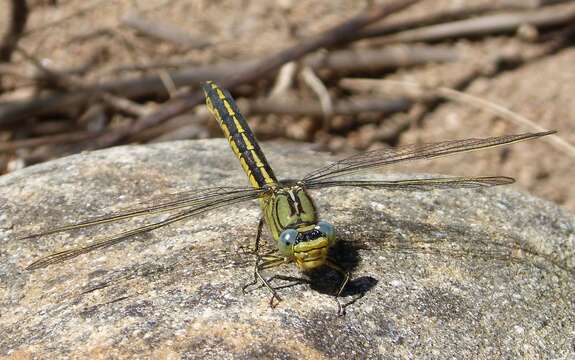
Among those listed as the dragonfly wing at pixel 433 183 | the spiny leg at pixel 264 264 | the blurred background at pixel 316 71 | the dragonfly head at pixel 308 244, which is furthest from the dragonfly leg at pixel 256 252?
the blurred background at pixel 316 71

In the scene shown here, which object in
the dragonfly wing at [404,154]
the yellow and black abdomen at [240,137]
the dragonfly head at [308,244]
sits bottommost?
the dragonfly wing at [404,154]

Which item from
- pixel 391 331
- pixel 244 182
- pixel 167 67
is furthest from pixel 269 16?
pixel 391 331

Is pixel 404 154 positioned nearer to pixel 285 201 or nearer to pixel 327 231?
pixel 285 201

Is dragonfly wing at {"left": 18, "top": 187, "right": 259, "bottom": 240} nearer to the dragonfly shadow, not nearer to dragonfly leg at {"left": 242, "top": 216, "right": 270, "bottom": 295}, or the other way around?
dragonfly leg at {"left": 242, "top": 216, "right": 270, "bottom": 295}

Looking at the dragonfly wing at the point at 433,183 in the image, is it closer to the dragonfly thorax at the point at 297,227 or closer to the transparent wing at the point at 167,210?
the dragonfly thorax at the point at 297,227

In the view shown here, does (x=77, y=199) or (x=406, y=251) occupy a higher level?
(x=77, y=199)

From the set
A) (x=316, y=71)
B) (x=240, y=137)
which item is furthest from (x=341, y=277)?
(x=316, y=71)

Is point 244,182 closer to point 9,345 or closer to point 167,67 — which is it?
point 9,345
